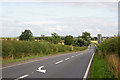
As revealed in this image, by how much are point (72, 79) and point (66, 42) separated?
385ft

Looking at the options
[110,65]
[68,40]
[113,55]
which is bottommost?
[110,65]

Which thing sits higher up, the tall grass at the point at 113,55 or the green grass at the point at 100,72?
the tall grass at the point at 113,55

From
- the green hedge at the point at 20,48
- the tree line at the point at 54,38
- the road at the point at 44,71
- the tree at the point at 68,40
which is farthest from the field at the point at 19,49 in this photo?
the tree at the point at 68,40

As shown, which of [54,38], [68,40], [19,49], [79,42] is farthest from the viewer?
[79,42]

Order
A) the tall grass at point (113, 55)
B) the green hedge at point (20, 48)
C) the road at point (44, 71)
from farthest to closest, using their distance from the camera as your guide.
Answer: the green hedge at point (20, 48)
the tall grass at point (113, 55)
the road at point (44, 71)

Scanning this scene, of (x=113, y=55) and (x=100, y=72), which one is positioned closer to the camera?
(x=100, y=72)

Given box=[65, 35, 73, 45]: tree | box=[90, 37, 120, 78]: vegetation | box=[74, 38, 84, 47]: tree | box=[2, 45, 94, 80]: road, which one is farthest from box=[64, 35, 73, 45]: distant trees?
box=[2, 45, 94, 80]: road

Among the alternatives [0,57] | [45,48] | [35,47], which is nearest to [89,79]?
[0,57]

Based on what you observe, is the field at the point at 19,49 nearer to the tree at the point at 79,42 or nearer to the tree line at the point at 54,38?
the tree line at the point at 54,38

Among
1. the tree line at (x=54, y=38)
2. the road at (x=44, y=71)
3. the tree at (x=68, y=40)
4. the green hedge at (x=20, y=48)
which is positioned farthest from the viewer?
the tree at (x=68, y=40)

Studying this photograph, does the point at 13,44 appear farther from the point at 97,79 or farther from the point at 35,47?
the point at 97,79

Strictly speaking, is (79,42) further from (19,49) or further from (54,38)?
(19,49)

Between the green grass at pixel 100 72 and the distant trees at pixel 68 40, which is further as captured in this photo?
the distant trees at pixel 68 40

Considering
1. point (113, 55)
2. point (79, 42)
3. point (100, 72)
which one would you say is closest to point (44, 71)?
point (100, 72)
